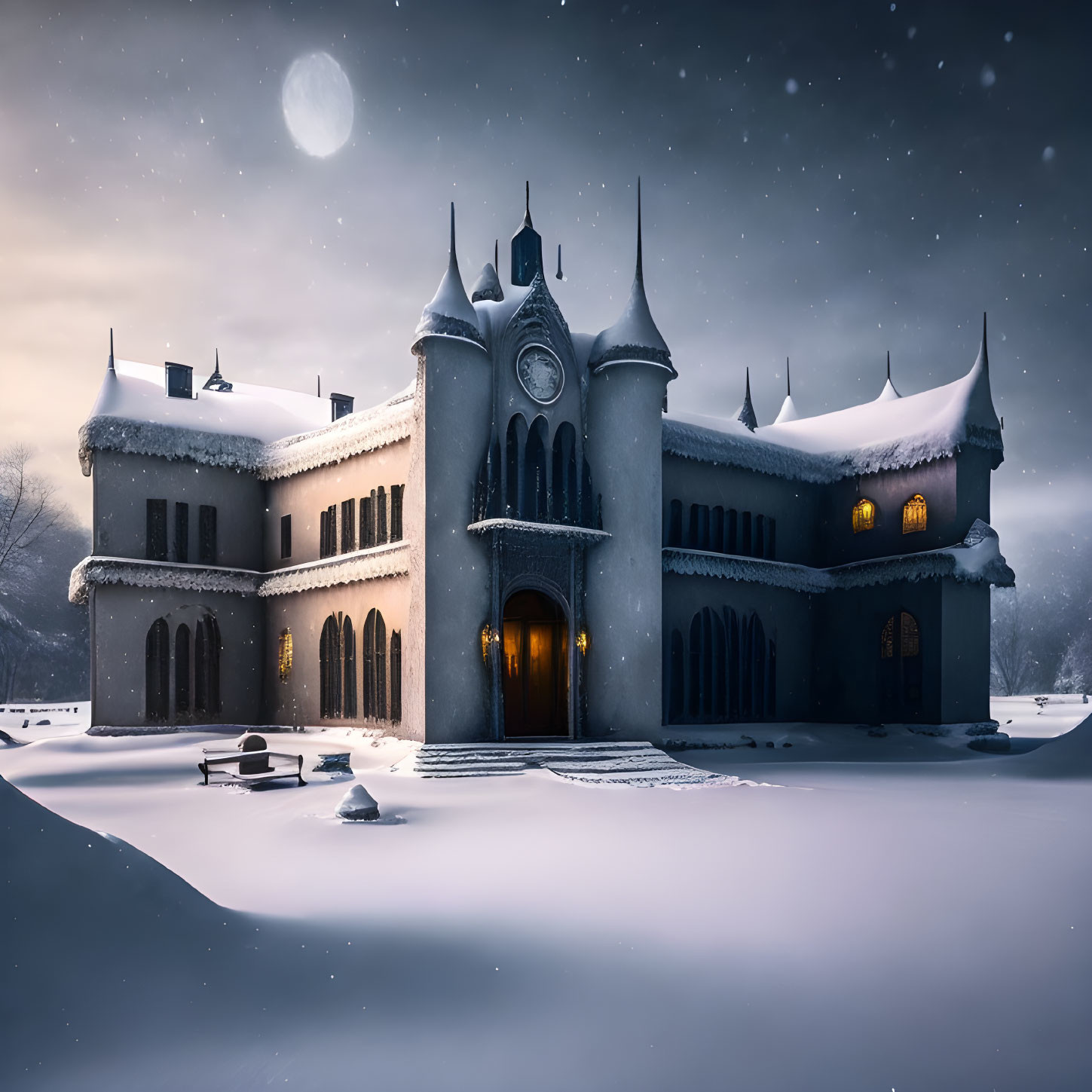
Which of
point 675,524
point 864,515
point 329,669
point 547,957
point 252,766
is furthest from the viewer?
point 864,515

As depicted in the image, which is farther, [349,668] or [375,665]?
[349,668]

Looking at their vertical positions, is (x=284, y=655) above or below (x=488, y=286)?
below

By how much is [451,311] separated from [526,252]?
310 inches

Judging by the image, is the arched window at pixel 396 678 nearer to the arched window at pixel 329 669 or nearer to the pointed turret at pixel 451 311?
the arched window at pixel 329 669

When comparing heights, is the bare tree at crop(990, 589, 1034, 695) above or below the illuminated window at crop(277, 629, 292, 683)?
below

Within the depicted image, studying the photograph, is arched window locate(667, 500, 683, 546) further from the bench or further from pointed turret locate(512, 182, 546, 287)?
the bench

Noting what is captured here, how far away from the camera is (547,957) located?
6820 mm

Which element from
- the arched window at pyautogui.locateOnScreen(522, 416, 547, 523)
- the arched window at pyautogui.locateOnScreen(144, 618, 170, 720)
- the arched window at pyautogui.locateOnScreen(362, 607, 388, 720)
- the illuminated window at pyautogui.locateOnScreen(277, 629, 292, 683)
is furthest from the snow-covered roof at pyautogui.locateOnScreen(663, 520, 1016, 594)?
the arched window at pyautogui.locateOnScreen(144, 618, 170, 720)

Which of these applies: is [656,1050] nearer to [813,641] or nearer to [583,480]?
[583,480]

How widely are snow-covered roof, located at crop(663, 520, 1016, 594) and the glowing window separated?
1.19 m

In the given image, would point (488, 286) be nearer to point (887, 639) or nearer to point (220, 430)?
point (220, 430)

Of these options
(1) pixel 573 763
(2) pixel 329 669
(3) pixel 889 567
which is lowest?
(1) pixel 573 763

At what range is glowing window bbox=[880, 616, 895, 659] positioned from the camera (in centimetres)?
2692

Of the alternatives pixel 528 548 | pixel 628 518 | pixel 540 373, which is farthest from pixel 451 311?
pixel 628 518
